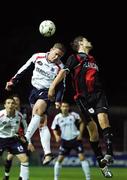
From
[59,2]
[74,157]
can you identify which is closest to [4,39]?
[59,2]

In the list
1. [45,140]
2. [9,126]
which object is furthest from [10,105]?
[45,140]

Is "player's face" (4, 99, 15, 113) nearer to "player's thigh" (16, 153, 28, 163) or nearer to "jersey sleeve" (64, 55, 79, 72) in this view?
"player's thigh" (16, 153, 28, 163)

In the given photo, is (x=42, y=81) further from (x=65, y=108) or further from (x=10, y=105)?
(x=65, y=108)

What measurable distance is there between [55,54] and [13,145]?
95.4 inches

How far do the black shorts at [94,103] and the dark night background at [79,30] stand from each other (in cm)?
2017

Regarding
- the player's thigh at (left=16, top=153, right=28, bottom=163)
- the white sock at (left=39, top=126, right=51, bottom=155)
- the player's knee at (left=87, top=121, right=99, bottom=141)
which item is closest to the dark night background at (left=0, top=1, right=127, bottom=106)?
the player's thigh at (left=16, top=153, right=28, bottom=163)

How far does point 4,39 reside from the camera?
35031 mm

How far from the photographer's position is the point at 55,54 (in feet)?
46.5

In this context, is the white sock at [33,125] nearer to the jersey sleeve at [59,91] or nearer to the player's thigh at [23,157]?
the jersey sleeve at [59,91]

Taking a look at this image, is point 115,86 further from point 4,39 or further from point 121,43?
point 4,39

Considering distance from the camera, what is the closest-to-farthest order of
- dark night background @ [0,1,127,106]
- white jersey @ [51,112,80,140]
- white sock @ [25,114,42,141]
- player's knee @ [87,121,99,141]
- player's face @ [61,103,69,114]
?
1. player's knee @ [87,121,99,141]
2. white sock @ [25,114,42,141]
3. player's face @ [61,103,69,114]
4. white jersey @ [51,112,80,140]
5. dark night background @ [0,1,127,106]

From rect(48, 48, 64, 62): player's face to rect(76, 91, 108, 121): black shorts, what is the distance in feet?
3.59

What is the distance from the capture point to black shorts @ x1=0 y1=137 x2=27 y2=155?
15078mm

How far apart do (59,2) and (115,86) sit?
5.19 metres
